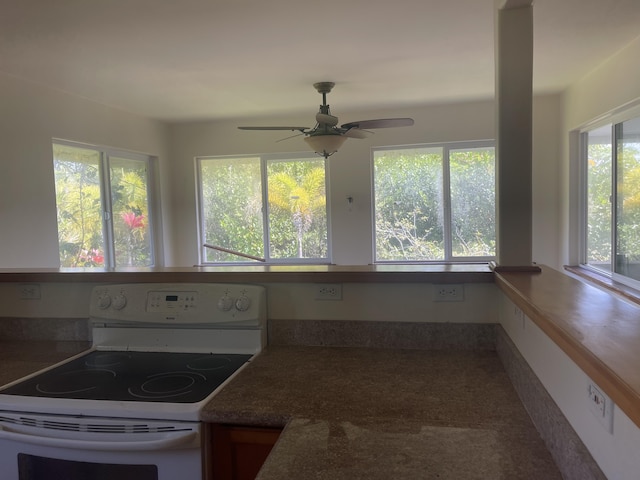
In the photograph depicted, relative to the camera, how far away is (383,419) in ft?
3.92

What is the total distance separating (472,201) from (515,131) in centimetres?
364

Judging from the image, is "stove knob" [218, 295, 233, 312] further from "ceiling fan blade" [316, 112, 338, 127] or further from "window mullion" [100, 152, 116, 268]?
"window mullion" [100, 152, 116, 268]

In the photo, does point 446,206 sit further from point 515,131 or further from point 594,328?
point 594,328

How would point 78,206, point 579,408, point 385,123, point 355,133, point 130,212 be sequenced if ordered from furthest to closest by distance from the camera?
point 130,212 < point 78,206 < point 355,133 < point 385,123 < point 579,408

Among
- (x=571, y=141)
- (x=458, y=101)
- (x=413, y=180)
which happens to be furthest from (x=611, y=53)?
(x=413, y=180)

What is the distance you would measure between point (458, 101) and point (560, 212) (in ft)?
5.29

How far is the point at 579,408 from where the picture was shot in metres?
Answer: 0.89

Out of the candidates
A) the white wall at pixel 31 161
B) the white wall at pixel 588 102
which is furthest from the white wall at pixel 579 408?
the white wall at pixel 31 161

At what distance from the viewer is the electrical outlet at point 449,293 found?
1729 millimetres

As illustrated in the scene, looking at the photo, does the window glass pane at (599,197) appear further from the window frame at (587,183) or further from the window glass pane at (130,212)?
the window glass pane at (130,212)

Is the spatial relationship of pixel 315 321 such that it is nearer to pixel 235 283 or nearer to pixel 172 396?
pixel 235 283

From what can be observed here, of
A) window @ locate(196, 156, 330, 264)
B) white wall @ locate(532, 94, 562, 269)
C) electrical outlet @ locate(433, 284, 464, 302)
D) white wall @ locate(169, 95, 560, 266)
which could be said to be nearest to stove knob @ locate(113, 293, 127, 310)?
electrical outlet @ locate(433, 284, 464, 302)

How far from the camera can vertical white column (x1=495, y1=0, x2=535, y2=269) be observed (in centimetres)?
171

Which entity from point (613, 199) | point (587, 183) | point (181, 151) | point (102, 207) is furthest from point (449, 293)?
point (181, 151)
